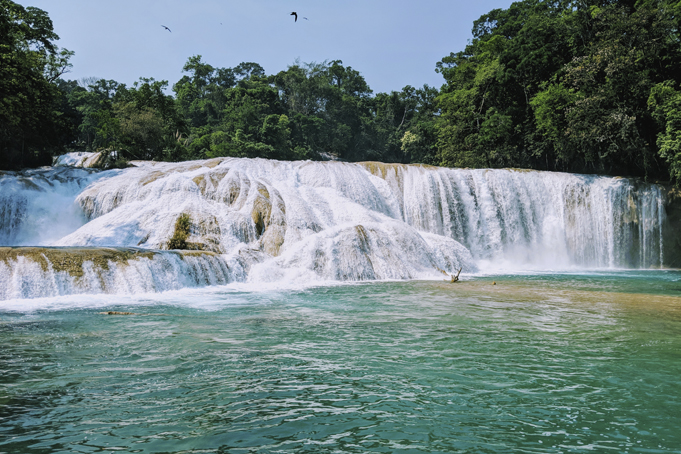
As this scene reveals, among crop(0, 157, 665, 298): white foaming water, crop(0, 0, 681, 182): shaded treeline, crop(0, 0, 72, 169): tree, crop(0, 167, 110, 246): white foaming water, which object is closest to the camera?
crop(0, 157, 665, 298): white foaming water

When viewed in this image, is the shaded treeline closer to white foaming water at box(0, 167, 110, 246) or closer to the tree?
the tree

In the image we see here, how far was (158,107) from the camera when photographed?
35688 mm

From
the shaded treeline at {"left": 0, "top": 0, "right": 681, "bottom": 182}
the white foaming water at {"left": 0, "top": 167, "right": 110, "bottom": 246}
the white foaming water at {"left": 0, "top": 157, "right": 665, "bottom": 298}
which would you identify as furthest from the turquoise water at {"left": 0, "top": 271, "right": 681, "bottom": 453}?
the shaded treeline at {"left": 0, "top": 0, "right": 681, "bottom": 182}

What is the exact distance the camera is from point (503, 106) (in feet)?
104

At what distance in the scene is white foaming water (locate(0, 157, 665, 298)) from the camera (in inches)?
572

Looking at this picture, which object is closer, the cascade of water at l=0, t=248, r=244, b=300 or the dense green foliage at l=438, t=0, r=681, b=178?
the cascade of water at l=0, t=248, r=244, b=300

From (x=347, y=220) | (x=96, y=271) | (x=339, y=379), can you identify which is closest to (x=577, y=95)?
(x=347, y=220)

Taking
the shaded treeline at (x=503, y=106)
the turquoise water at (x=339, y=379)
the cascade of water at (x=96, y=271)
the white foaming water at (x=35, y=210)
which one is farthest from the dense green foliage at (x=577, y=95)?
the white foaming water at (x=35, y=210)

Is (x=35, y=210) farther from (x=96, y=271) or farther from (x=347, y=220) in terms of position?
(x=347, y=220)

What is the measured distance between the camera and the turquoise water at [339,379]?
3.49 metres

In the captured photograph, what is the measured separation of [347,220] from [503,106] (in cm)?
1903

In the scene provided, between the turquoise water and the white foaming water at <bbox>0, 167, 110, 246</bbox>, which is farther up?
the white foaming water at <bbox>0, 167, 110, 246</bbox>

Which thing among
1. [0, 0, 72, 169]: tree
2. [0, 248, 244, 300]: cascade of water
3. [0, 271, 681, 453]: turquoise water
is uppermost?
[0, 0, 72, 169]: tree

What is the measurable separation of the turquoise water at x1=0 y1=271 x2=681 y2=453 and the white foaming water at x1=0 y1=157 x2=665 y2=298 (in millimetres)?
4842
